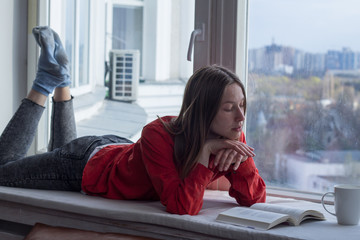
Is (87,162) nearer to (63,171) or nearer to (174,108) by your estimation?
(63,171)

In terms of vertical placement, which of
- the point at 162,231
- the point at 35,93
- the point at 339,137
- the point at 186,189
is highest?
the point at 35,93

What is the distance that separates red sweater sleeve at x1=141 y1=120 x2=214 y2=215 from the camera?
4.70ft

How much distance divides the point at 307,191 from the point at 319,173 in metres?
0.09

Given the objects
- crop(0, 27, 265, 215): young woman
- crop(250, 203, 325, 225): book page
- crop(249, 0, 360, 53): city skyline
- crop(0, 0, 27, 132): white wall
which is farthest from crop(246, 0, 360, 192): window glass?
crop(0, 0, 27, 132): white wall

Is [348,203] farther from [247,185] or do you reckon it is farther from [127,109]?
[127,109]

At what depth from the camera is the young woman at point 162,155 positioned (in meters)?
1.47

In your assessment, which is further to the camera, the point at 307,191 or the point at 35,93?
the point at 35,93

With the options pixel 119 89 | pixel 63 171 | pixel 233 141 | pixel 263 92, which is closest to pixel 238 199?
pixel 233 141

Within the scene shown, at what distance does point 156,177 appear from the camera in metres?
1.48

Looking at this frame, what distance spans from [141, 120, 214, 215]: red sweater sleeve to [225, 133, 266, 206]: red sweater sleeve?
15cm

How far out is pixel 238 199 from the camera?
5.29 feet

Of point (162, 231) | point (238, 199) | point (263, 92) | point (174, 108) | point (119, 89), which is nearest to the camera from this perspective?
point (162, 231)

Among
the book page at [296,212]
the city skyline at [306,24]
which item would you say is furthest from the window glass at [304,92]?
the book page at [296,212]

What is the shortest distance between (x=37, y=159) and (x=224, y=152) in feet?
2.59
